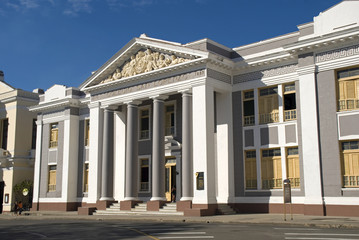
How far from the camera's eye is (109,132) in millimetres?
29500

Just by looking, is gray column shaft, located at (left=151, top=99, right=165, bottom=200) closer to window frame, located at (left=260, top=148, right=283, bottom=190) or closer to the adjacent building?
window frame, located at (left=260, top=148, right=283, bottom=190)

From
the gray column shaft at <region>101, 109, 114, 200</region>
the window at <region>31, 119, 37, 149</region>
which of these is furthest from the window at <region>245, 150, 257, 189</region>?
the window at <region>31, 119, 37, 149</region>

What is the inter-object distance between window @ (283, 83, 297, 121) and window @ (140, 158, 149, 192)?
1062 cm

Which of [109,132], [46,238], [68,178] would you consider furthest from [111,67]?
[46,238]

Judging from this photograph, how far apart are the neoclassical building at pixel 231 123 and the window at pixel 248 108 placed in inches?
2.7

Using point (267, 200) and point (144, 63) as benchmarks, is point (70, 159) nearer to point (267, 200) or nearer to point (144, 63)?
point (144, 63)

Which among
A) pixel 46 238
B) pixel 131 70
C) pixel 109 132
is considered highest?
pixel 131 70

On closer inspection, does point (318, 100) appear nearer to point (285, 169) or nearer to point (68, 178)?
point (285, 169)

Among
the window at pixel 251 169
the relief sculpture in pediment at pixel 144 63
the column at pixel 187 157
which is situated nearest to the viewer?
the column at pixel 187 157

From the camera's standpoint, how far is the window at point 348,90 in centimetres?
2128

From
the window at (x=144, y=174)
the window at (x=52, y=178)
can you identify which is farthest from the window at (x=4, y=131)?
the window at (x=144, y=174)

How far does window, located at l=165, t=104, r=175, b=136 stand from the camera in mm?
28719

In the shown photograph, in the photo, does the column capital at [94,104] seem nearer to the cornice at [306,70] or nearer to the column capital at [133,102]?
the column capital at [133,102]

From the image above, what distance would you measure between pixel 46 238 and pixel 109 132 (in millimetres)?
16643
